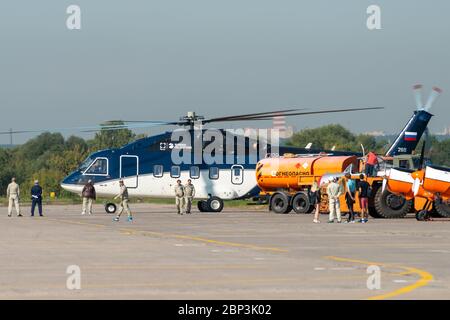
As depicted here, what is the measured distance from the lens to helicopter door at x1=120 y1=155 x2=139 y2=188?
4800cm

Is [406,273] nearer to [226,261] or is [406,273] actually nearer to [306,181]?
[226,261]

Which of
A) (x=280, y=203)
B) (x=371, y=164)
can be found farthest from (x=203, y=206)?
(x=371, y=164)

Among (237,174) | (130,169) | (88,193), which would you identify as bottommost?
(88,193)

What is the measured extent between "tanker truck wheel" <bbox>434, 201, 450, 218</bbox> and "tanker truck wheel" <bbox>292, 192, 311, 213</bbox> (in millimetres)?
7430

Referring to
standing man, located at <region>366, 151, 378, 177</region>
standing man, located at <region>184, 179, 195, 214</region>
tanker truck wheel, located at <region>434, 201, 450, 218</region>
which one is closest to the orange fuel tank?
standing man, located at <region>366, 151, 378, 177</region>

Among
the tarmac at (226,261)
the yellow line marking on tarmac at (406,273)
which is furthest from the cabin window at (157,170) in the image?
the yellow line marking on tarmac at (406,273)

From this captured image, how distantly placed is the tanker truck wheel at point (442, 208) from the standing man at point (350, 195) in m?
2.78

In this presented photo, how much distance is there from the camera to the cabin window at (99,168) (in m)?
47.9

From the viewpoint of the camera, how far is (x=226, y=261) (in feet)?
68.7

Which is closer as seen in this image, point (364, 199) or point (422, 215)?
point (364, 199)

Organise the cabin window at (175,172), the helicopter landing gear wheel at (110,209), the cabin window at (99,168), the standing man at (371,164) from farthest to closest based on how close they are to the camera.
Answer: the cabin window at (175,172), the cabin window at (99,168), the helicopter landing gear wheel at (110,209), the standing man at (371,164)

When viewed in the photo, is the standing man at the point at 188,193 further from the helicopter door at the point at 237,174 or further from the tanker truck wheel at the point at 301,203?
the tanker truck wheel at the point at 301,203

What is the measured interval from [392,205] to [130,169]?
1240 cm
